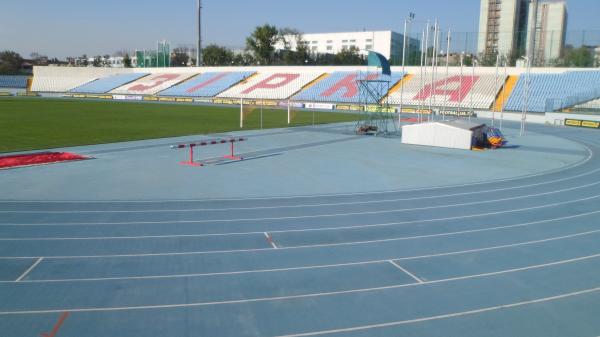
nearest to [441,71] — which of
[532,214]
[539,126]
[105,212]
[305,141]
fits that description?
[539,126]

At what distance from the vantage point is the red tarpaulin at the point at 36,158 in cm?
1725

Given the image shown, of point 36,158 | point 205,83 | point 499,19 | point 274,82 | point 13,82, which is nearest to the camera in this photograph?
point 36,158

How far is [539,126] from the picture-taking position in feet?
123

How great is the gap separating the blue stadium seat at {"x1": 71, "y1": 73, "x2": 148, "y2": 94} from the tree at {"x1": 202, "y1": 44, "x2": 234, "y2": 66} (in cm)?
2000

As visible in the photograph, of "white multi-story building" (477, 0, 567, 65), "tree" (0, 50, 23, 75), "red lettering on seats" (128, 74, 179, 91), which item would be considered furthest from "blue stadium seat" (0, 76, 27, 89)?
"white multi-story building" (477, 0, 567, 65)

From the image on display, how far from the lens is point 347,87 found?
60.6 metres

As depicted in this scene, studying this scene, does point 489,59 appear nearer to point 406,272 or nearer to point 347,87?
point 347,87

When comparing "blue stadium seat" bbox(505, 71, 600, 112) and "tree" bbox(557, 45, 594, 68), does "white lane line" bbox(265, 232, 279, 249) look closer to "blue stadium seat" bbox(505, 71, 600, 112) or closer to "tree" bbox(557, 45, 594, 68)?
"blue stadium seat" bbox(505, 71, 600, 112)

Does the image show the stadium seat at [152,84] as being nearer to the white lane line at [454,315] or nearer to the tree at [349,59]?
the tree at [349,59]

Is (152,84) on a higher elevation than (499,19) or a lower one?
lower

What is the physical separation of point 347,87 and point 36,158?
4648 centimetres

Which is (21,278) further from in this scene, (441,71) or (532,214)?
(441,71)

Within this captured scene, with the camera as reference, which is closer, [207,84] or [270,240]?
[270,240]

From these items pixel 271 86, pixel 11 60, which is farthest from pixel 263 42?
pixel 11 60
